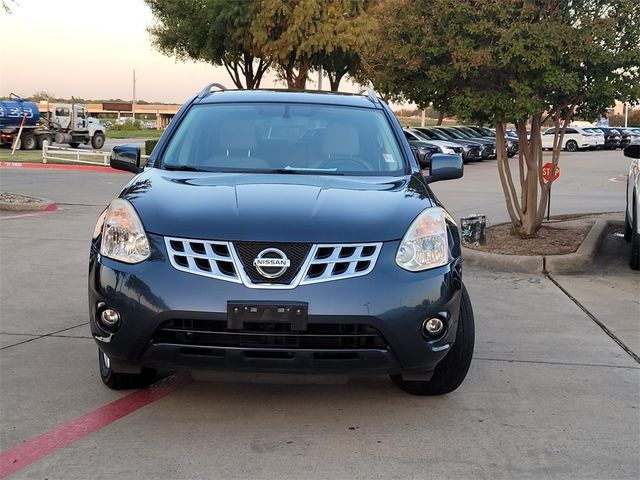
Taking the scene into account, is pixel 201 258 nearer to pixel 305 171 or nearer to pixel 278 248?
pixel 278 248

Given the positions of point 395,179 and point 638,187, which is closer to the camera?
point 395,179

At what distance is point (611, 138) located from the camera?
46.5 meters

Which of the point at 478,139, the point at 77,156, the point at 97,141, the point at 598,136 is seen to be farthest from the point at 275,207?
the point at 598,136

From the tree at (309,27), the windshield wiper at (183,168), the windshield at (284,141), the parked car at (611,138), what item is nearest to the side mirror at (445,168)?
the windshield at (284,141)

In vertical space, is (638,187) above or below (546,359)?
above

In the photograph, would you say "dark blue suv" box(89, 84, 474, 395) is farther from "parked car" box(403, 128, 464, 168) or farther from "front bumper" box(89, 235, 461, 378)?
"parked car" box(403, 128, 464, 168)

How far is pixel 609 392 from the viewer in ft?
14.9

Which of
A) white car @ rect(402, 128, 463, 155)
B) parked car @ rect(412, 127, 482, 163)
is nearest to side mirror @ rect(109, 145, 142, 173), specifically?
white car @ rect(402, 128, 463, 155)

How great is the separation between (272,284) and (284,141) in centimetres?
170

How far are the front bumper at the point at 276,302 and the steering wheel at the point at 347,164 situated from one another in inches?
48.9

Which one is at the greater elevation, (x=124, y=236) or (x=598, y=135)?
(x=598, y=135)

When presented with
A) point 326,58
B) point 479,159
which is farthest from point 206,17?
point 479,159

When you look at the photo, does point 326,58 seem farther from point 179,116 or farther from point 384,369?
point 384,369

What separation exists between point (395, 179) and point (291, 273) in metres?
1.27
